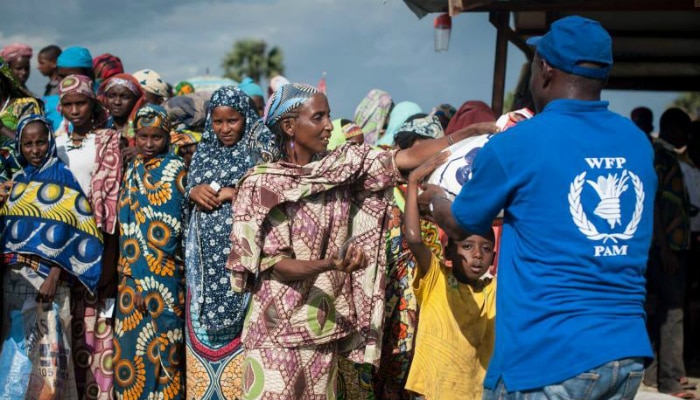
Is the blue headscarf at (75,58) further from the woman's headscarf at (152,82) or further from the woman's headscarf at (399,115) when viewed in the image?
the woman's headscarf at (399,115)

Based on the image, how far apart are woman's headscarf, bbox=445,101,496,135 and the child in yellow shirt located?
1235 mm

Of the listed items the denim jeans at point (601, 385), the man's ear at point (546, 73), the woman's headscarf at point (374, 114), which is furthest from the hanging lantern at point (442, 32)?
the denim jeans at point (601, 385)

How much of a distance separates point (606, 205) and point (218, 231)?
3196mm

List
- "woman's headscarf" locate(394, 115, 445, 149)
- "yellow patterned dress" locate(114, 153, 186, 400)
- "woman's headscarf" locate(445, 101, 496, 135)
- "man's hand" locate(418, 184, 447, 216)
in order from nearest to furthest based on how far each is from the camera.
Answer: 1. "man's hand" locate(418, 184, 447, 216)
2. "woman's headscarf" locate(445, 101, 496, 135)
3. "yellow patterned dress" locate(114, 153, 186, 400)
4. "woman's headscarf" locate(394, 115, 445, 149)

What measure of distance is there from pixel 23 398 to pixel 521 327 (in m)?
4.11

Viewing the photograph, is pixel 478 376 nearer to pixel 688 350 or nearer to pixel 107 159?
pixel 107 159

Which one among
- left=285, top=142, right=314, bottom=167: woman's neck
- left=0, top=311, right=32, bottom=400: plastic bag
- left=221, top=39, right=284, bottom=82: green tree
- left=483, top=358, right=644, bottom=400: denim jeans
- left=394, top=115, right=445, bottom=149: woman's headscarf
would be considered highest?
left=221, top=39, right=284, bottom=82: green tree

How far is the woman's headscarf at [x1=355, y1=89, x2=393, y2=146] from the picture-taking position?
855cm

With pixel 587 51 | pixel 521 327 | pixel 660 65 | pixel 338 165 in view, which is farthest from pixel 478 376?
pixel 660 65

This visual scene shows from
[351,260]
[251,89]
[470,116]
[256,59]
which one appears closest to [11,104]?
[251,89]

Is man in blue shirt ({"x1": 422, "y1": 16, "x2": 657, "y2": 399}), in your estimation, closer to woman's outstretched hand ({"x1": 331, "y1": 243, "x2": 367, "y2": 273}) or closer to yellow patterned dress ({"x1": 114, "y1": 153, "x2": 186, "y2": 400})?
woman's outstretched hand ({"x1": 331, "y1": 243, "x2": 367, "y2": 273})

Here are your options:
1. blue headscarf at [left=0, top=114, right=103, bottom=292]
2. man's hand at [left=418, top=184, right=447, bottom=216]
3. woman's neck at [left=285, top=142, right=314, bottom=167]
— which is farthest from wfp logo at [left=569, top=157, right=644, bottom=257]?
blue headscarf at [left=0, top=114, right=103, bottom=292]

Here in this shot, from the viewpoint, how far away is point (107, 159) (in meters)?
6.31

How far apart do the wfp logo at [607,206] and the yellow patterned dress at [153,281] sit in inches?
145
